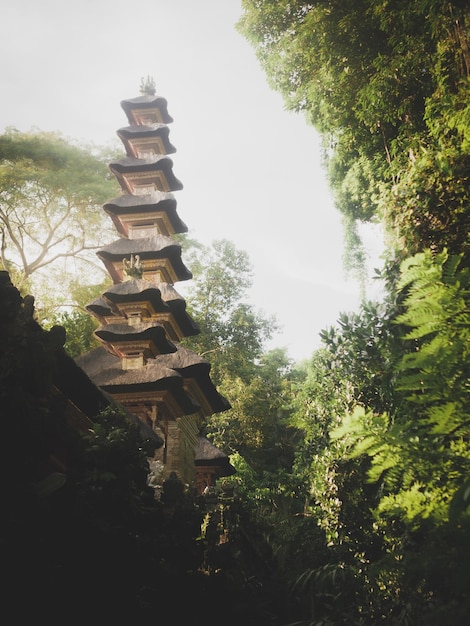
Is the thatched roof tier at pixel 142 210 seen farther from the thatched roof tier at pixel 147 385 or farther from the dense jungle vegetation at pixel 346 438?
the thatched roof tier at pixel 147 385

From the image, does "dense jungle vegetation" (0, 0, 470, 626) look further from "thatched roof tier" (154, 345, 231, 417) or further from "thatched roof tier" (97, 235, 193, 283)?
"thatched roof tier" (97, 235, 193, 283)

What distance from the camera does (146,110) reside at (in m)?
16.2

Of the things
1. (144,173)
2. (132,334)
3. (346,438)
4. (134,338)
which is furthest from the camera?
(144,173)

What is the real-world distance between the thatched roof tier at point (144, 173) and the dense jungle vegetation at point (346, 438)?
443 centimetres

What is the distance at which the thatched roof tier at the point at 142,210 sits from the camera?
43.9 ft

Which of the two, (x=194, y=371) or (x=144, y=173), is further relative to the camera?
(x=144, y=173)

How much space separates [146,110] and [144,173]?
311 cm

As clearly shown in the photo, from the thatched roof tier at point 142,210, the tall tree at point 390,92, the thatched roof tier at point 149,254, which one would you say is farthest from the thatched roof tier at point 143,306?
the tall tree at point 390,92

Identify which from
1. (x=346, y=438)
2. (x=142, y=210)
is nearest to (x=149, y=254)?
(x=142, y=210)

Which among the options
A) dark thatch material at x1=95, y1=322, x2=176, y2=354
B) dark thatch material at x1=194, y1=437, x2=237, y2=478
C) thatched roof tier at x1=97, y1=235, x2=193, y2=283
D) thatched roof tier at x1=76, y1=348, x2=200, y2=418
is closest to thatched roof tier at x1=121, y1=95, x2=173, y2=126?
thatched roof tier at x1=97, y1=235, x2=193, y2=283

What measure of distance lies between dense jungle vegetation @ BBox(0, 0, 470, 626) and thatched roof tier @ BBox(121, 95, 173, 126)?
533 centimetres

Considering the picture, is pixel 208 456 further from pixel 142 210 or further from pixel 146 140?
pixel 146 140

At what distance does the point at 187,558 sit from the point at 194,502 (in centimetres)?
91

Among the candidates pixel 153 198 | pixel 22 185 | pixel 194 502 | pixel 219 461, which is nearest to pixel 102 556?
pixel 194 502
